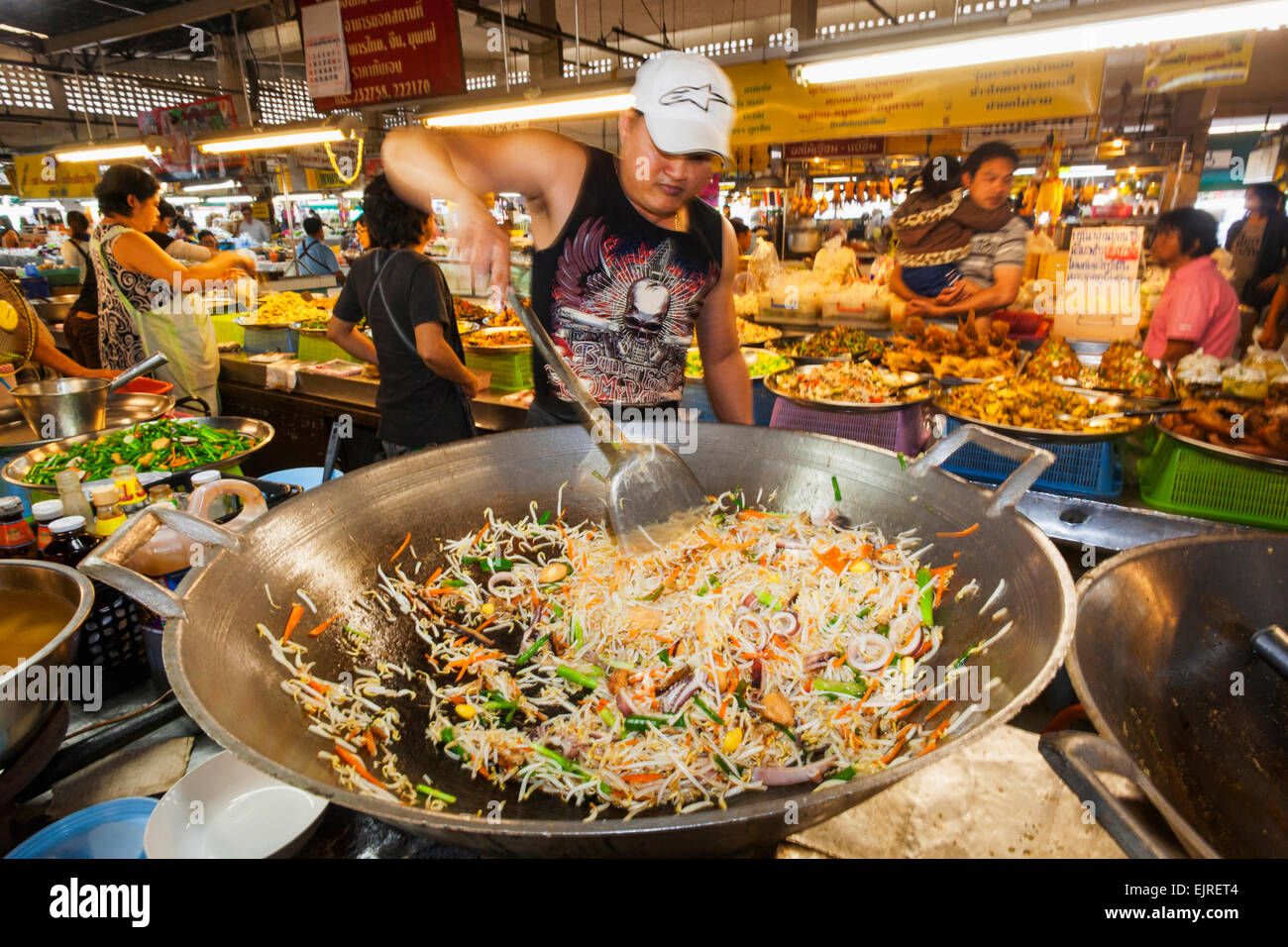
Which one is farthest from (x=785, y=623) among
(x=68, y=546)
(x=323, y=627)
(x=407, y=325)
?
(x=407, y=325)

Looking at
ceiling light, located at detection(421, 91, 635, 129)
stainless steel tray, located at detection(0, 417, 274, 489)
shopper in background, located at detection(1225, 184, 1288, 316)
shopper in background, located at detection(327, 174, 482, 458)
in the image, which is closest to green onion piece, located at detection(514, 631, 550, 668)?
stainless steel tray, located at detection(0, 417, 274, 489)

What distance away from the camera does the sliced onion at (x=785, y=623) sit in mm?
1834

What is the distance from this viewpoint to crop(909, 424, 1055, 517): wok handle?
1.58 m

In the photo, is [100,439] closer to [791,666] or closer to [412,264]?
[412,264]

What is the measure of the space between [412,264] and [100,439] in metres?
1.97

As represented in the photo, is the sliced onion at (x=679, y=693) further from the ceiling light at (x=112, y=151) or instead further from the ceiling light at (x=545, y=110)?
the ceiling light at (x=112, y=151)

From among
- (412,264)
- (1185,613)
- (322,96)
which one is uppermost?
(322,96)

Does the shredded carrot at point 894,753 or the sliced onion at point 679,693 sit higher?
the sliced onion at point 679,693

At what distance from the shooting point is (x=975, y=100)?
22.7 ft

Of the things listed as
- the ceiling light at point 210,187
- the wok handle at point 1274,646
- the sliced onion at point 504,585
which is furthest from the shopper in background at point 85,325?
the ceiling light at point 210,187

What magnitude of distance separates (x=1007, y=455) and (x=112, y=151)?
43.8 ft

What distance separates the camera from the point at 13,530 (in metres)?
2.12

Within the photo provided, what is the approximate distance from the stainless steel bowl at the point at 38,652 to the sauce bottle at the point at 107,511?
550 mm

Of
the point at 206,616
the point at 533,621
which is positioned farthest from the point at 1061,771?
the point at 206,616
